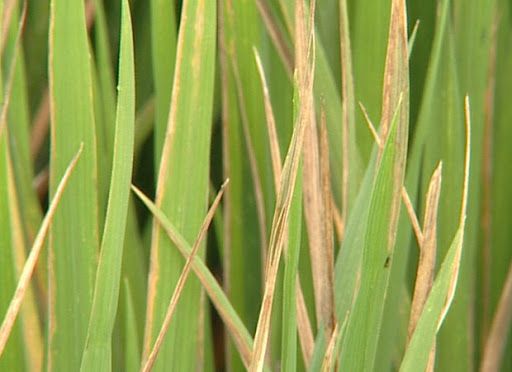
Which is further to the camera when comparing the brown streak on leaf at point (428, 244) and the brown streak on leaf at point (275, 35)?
the brown streak on leaf at point (275, 35)

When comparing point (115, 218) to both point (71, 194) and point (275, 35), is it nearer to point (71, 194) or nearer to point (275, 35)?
point (71, 194)

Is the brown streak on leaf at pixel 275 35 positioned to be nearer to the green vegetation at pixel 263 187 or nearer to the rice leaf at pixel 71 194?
the green vegetation at pixel 263 187

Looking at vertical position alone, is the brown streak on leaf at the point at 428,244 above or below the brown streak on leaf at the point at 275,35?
below

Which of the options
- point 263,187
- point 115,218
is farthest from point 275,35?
point 115,218

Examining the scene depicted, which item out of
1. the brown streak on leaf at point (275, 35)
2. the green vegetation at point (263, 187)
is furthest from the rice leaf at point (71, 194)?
the brown streak on leaf at point (275, 35)

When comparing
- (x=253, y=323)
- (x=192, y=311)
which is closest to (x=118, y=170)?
(x=192, y=311)

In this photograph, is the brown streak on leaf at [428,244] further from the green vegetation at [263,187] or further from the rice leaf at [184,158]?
the rice leaf at [184,158]

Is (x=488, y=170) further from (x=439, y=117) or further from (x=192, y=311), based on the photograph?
(x=192, y=311)

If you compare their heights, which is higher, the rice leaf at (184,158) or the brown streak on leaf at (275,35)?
the brown streak on leaf at (275,35)

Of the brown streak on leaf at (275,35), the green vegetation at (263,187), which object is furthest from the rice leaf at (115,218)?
the brown streak on leaf at (275,35)

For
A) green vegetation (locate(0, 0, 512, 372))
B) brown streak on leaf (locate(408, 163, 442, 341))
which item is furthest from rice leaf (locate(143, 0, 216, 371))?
brown streak on leaf (locate(408, 163, 442, 341))
